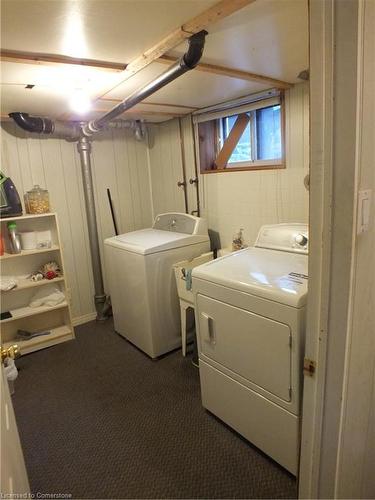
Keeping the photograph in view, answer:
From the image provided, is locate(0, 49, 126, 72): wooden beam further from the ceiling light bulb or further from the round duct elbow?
the round duct elbow

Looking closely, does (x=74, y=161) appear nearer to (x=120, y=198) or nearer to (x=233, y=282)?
(x=120, y=198)

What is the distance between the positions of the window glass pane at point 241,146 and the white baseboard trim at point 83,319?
2.23 m

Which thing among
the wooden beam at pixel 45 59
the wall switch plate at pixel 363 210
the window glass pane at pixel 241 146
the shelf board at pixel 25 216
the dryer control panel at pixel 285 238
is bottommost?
the dryer control panel at pixel 285 238

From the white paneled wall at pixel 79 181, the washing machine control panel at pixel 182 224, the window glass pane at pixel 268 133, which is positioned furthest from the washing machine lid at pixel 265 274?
the white paneled wall at pixel 79 181

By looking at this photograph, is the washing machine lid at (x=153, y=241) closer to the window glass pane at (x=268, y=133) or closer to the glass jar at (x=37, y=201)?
the glass jar at (x=37, y=201)

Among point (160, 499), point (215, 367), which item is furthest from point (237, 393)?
point (160, 499)

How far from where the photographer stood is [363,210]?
2.91 ft

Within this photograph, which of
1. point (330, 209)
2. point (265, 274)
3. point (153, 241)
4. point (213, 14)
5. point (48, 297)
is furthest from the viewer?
point (48, 297)

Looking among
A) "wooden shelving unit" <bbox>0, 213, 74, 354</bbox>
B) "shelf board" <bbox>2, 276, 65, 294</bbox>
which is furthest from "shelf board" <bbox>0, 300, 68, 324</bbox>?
"shelf board" <bbox>2, 276, 65, 294</bbox>

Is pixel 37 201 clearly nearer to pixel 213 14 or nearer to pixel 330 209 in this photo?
pixel 213 14

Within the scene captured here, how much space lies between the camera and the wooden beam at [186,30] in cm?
115

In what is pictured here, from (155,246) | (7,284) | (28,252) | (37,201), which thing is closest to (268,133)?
(155,246)

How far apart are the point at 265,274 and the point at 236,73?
1224 mm

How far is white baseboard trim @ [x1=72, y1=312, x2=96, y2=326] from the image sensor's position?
348cm
